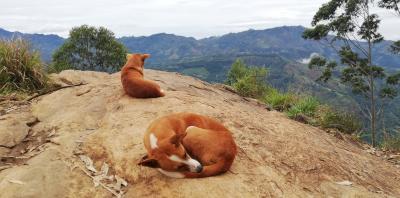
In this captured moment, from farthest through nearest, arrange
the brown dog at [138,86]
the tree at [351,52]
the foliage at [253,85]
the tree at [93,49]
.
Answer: the tree at [93,49] < the tree at [351,52] < the foliage at [253,85] < the brown dog at [138,86]

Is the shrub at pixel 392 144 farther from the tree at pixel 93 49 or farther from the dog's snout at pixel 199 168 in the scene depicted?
the tree at pixel 93 49

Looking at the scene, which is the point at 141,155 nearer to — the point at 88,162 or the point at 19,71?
the point at 88,162

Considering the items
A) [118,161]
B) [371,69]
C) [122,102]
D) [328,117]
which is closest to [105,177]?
[118,161]

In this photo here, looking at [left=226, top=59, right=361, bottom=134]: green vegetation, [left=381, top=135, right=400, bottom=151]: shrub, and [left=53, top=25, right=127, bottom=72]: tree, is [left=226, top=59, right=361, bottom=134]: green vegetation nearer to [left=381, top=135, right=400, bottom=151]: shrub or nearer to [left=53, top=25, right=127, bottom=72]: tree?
[left=381, top=135, right=400, bottom=151]: shrub

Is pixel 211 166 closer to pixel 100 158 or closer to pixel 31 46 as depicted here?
pixel 100 158

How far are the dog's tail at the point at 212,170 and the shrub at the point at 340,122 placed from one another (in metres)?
7.30

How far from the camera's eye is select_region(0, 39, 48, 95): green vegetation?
11252 mm

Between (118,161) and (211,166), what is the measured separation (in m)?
1.41

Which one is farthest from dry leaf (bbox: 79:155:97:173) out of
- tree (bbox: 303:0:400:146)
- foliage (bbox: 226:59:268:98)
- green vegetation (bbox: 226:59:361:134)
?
tree (bbox: 303:0:400:146)

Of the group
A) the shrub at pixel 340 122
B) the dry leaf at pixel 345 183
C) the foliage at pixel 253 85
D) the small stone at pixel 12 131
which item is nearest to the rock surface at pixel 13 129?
the small stone at pixel 12 131

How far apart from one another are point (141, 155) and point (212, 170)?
3.79 ft

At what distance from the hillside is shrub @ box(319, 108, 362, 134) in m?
3.45

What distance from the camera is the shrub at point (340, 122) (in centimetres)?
1282

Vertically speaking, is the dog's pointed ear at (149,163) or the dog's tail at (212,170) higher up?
the dog's pointed ear at (149,163)
